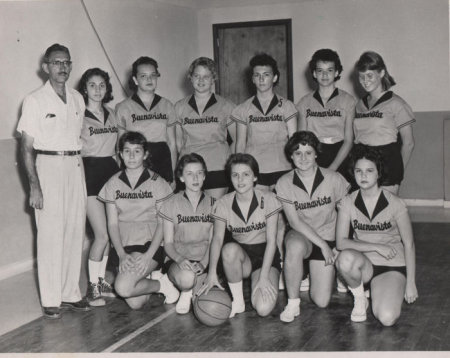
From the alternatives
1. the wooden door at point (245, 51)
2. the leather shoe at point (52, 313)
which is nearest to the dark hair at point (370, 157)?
the leather shoe at point (52, 313)

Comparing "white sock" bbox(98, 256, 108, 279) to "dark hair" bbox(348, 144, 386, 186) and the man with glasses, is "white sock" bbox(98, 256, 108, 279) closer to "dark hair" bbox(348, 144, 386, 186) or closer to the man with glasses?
the man with glasses

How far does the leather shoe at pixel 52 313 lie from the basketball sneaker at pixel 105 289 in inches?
18.0

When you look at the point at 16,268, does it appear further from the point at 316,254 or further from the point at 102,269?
the point at 316,254

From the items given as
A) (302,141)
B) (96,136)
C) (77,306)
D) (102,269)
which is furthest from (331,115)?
(77,306)

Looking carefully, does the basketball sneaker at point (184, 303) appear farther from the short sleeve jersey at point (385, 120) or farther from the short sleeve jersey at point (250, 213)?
the short sleeve jersey at point (385, 120)

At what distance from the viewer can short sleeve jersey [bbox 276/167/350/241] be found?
4039mm

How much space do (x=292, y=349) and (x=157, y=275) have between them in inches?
52.9

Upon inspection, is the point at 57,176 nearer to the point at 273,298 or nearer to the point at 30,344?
the point at 30,344

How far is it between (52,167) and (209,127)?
121cm

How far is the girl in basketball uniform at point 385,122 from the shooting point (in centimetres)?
445

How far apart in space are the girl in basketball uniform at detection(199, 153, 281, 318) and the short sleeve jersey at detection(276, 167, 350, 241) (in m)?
0.12

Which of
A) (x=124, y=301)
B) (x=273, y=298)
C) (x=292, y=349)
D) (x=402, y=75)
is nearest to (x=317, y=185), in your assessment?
(x=273, y=298)

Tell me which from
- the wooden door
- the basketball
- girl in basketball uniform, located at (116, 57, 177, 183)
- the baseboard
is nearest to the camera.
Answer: the basketball

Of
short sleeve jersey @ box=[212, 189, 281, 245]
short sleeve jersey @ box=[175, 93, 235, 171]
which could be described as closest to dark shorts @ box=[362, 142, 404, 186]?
short sleeve jersey @ box=[212, 189, 281, 245]
